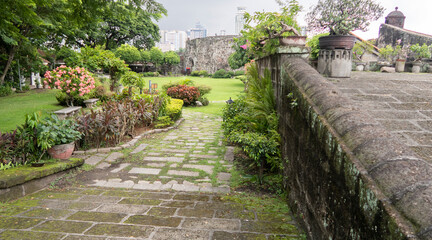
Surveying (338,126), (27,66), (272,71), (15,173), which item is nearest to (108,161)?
(15,173)

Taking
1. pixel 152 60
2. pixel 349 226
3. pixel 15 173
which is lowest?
pixel 15 173

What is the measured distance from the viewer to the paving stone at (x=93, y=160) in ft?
15.5

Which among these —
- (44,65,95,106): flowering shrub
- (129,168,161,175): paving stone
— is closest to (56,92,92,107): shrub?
(44,65,95,106): flowering shrub

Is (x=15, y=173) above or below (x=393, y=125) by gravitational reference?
below

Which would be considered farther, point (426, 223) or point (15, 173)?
point (15, 173)

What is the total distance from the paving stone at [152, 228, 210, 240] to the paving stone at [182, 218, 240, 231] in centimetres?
10

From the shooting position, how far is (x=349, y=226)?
1.58 metres

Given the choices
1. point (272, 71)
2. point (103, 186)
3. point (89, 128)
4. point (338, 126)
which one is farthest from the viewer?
point (89, 128)

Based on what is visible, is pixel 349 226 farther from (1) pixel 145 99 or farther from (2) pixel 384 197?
(1) pixel 145 99

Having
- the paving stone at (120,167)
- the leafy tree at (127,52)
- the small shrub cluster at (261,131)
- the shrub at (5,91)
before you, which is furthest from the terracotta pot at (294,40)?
the leafy tree at (127,52)

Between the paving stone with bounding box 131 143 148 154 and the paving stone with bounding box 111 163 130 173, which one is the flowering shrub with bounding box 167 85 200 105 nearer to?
the paving stone with bounding box 131 143 148 154

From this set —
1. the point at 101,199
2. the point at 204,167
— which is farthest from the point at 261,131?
the point at 101,199

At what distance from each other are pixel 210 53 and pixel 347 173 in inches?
1707

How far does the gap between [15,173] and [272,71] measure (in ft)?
12.7
